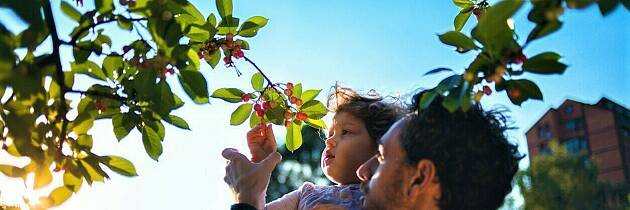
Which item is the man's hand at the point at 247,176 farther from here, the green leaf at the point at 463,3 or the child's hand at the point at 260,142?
the green leaf at the point at 463,3

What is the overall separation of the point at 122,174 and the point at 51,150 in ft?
0.87

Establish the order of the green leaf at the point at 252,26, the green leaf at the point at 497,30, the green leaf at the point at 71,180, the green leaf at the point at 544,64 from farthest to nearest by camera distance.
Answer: the green leaf at the point at 252,26 → the green leaf at the point at 71,180 → the green leaf at the point at 544,64 → the green leaf at the point at 497,30

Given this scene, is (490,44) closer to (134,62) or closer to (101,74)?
(134,62)

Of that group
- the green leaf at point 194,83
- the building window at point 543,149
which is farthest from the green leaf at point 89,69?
the building window at point 543,149

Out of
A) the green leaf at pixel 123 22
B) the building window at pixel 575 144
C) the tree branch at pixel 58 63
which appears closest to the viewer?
the tree branch at pixel 58 63

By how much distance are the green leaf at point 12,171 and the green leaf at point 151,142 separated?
10.1 inches

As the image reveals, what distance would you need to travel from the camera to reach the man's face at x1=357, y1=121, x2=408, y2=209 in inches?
65.9

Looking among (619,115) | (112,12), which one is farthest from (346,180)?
(619,115)

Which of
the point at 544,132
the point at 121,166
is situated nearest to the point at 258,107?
the point at 121,166

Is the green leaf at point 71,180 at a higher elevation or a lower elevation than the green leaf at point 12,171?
lower

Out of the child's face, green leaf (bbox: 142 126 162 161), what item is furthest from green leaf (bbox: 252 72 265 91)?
green leaf (bbox: 142 126 162 161)

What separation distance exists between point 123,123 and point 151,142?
0.25ft

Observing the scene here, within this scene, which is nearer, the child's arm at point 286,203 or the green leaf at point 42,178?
the green leaf at point 42,178

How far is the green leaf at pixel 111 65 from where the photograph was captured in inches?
67.9
